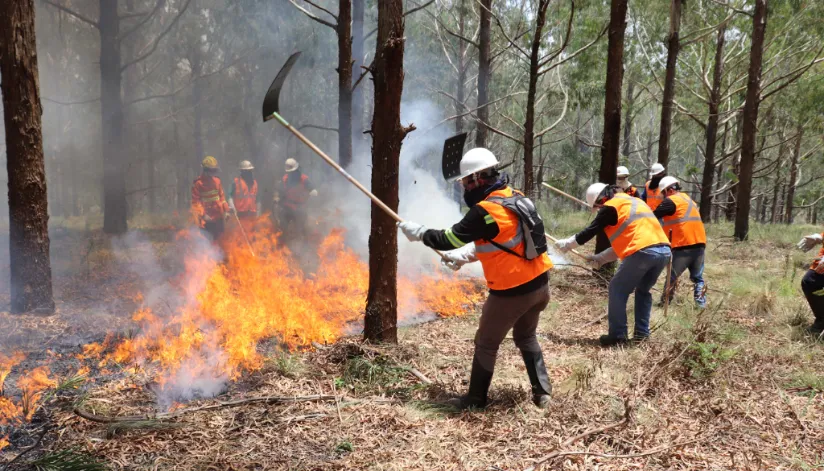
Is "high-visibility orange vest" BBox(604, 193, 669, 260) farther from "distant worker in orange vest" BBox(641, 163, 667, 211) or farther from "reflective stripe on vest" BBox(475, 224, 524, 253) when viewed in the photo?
"distant worker in orange vest" BBox(641, 163, 667, 211)

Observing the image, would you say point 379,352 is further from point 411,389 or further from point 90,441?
point 90,441

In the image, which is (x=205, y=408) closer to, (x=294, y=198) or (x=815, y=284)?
(x=815, y=284)

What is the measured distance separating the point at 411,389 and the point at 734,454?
2176mm

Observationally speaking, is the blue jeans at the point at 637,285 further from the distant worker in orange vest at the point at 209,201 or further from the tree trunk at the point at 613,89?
the distant worker in orange vest at the point at 209,201

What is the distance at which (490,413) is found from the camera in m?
3.74

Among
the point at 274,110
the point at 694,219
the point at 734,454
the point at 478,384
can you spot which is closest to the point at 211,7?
the point at 274,110

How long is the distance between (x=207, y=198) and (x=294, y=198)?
1.70 metres

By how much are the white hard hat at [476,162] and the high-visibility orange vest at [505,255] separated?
211 mm

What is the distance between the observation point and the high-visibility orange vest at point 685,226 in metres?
6.77

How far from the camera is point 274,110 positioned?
475cm

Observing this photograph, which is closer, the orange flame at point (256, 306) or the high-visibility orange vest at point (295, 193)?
the orange flame at point (256, 306)

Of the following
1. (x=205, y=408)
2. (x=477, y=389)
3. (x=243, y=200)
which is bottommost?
(x=205, y=408)

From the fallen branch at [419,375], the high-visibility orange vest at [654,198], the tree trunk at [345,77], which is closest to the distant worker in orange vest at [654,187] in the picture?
the high-visibility orange vest at [654,198]

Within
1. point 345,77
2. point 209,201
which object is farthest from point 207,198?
point 345,77
